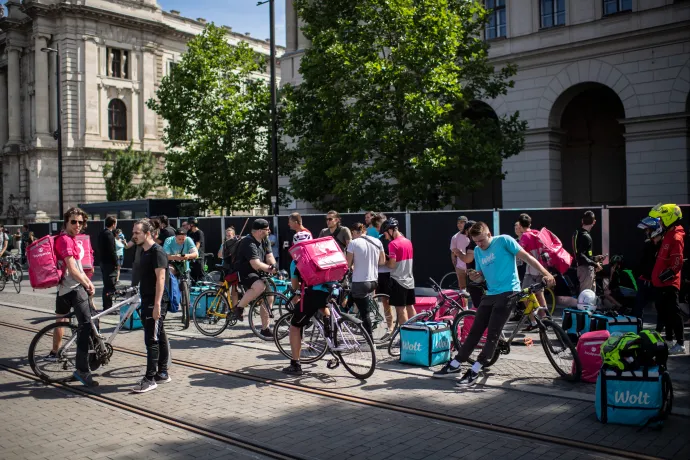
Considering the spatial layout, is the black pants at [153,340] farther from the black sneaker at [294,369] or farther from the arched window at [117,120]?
the arched window at [117,120]

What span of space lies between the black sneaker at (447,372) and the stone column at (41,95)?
58.8 meters

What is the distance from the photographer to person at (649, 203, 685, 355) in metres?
9.32

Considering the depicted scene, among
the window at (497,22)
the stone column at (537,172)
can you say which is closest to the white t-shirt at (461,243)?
the stone column at (537,172)

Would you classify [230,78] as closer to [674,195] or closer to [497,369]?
[674,195]

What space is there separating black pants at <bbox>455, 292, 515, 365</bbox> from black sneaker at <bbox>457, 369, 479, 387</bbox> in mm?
168

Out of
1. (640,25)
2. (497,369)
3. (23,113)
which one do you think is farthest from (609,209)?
(23,113)

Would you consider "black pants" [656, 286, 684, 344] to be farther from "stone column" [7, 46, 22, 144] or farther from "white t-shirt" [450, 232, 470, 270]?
"stone column" [7, 46, 22, 144]

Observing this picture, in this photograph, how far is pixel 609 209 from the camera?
14742 mm

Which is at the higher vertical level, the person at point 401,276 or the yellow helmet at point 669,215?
the yellow helmet at point 669,215

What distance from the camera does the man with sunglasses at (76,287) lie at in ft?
27.4

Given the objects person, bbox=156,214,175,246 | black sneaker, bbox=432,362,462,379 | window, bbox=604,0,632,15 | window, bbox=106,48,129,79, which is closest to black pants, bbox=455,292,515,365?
black sneaker, bbox=432,362,462,379

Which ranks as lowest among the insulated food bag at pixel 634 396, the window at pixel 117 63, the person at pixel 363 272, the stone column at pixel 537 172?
the insulated food bag at pixel 634 396

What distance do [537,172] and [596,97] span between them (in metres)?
5.54

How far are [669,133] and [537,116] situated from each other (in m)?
4.97
